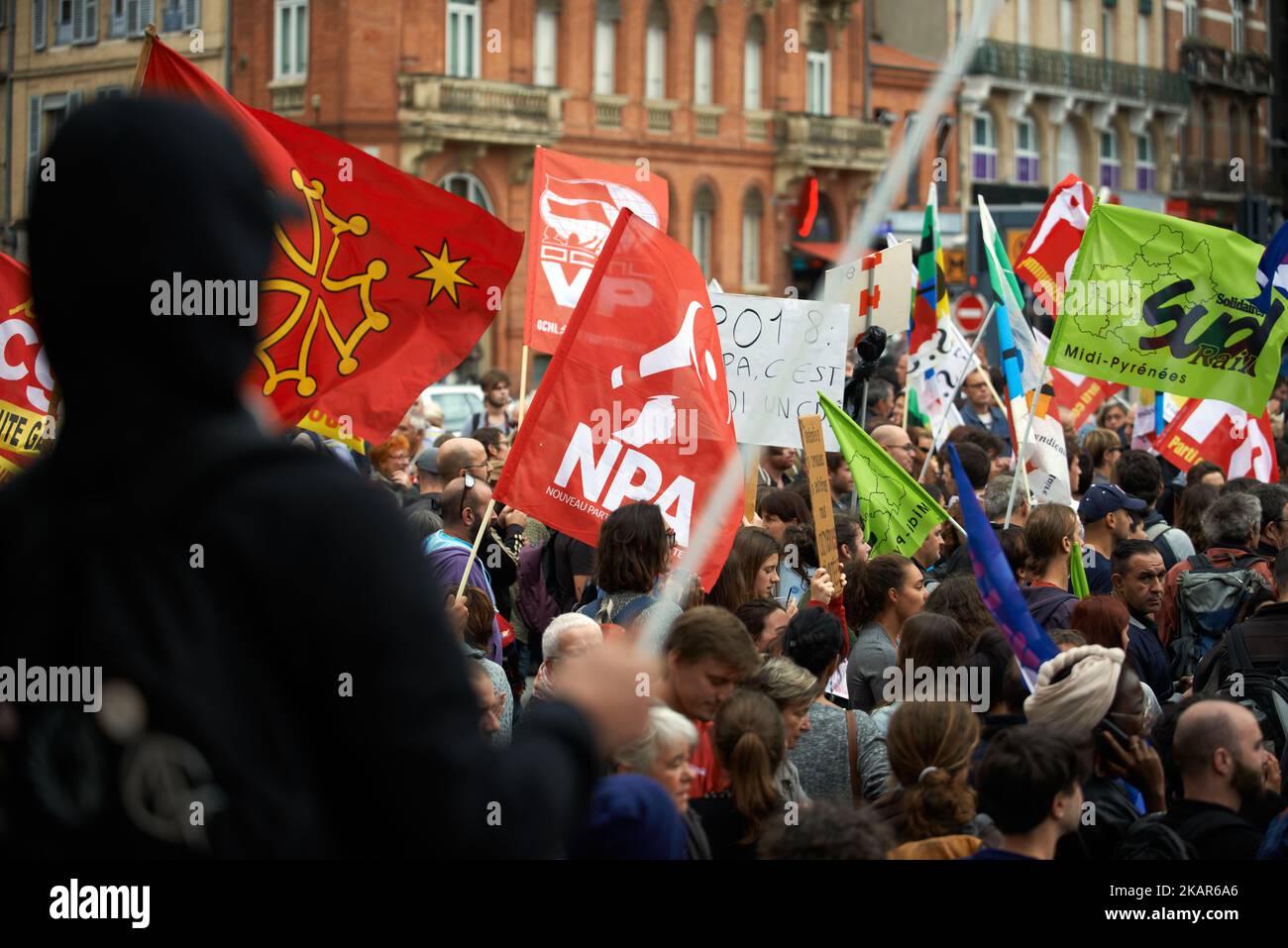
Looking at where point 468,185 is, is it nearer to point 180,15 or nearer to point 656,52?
point 656,52

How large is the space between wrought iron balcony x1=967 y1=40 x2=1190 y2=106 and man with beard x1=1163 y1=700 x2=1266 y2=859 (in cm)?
4435

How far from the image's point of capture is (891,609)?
21.4 ft

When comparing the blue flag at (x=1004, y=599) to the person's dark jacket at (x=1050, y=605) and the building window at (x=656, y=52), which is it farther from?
the building window at (x=656, y=52)

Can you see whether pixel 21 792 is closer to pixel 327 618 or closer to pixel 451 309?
pixel 327 618

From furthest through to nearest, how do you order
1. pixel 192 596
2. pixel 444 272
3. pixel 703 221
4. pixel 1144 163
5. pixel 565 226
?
pixel 1144 163 < pixel 703 221 < pixel 565 226 < pixel 444 272 < pixel 192 596

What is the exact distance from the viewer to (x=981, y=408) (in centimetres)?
1458

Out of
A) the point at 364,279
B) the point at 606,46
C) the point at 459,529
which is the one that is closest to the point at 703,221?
the point at 606,46

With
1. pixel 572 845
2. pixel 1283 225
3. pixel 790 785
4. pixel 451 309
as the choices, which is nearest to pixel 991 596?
pixel 790 785

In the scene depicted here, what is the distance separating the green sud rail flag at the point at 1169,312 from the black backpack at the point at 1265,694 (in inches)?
141

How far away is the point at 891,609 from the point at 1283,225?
4837 millimetres

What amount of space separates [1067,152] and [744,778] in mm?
51137

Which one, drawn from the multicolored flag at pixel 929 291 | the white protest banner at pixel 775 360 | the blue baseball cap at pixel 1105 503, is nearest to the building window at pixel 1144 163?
the multicolored flag at pixel 929 291

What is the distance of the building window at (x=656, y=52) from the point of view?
131 ft

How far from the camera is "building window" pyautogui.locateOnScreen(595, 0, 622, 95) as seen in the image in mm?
39094
